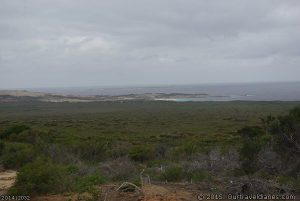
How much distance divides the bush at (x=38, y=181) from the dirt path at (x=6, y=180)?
0.76m

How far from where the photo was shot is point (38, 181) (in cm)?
819

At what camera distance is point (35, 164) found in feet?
27.6

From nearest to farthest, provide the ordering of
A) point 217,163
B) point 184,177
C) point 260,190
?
1. point 260,190
2. point 184,177
3. point 217,163

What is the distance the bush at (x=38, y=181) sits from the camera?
26.4 feet

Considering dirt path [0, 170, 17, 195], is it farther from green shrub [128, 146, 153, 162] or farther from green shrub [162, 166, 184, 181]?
green shrub [128, 146, 153, 162]

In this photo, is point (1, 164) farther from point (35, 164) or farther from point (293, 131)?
point (293, 131)

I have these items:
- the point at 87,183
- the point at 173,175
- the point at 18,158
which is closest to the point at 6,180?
the point at 18,158

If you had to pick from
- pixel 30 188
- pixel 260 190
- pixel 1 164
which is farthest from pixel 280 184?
pixel 1 164

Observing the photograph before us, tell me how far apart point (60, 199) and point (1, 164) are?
7021 millimetres

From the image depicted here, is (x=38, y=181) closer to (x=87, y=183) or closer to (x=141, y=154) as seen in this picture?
(x=87, y=183)

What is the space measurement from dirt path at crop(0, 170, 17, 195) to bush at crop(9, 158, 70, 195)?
2.51 feet

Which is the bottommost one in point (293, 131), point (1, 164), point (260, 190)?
point (1, 164)

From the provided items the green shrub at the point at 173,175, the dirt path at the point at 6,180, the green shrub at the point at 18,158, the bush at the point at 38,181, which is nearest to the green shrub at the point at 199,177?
the green shrub at the point at 173,175

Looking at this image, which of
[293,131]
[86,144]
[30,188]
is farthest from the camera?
[86,144]
